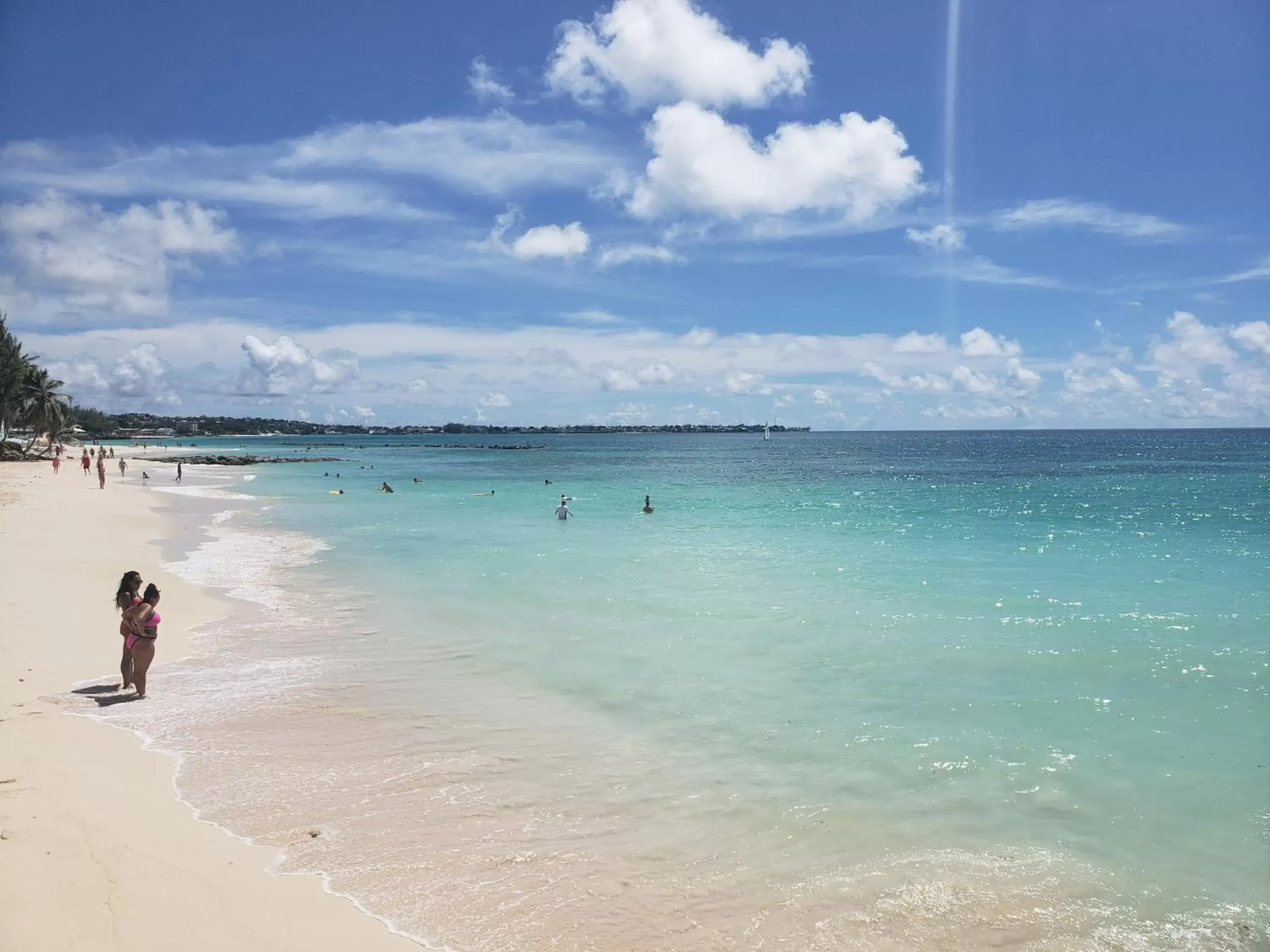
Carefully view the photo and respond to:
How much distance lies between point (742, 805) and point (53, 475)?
59676 mm

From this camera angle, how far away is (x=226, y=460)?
311ft

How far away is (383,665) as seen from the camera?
13.3 metres

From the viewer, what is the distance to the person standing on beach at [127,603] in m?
10.8

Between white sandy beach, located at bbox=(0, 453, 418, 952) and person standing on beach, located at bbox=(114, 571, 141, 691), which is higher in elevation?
person standing on beach, located at bbox=(114, 571, 141, 691)

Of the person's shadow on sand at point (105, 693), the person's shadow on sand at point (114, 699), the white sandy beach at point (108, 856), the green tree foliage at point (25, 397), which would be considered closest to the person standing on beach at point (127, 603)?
the person's shadow on sand at point (105, 693)

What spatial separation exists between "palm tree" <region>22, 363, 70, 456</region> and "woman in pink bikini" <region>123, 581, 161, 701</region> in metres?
68.7

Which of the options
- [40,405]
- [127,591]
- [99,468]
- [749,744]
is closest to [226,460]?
[40,405]

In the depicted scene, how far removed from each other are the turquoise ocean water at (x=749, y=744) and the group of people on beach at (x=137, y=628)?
1.83 feet

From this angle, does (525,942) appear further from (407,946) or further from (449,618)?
(449,618)

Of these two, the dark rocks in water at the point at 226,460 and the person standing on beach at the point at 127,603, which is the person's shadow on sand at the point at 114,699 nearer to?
the person standing on beach at the point at 127,603

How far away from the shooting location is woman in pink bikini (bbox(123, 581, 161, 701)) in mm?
10836

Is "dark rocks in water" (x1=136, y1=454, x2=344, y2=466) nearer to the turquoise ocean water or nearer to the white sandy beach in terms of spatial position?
the turquoise ocean water

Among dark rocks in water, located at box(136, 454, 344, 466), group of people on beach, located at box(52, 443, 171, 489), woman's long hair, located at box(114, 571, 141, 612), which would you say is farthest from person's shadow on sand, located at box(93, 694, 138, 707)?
dark rocks in water, located at box(136, 454, 344, 466)

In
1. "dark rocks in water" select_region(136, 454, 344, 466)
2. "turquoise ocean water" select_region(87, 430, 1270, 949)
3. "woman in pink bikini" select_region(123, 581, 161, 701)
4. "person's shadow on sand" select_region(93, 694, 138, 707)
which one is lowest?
"turquoise ocean water" select_region(87, 430, 1270, 949)
